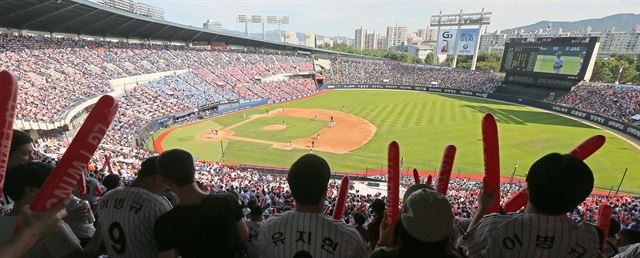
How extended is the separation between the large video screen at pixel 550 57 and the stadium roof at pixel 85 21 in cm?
5205

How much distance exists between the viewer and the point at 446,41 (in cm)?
7756

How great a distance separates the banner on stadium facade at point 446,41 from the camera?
76.4m

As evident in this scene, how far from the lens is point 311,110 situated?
47969mm

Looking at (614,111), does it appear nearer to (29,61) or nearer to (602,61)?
(602,61)

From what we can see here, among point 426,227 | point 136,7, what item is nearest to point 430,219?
point 426,227

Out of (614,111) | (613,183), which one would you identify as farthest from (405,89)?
(613,183)

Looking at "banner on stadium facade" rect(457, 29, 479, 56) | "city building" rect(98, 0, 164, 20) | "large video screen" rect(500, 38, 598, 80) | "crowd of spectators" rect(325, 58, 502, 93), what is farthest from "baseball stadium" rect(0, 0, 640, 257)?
"banner on stadium facade" rect(457, 29, 479, 56)

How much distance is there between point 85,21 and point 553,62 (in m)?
62.8

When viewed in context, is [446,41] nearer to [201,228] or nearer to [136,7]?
[136,7]

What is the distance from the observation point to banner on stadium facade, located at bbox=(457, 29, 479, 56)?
240ft

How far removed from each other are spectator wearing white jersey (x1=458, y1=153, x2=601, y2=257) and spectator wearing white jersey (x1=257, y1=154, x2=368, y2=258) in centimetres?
102

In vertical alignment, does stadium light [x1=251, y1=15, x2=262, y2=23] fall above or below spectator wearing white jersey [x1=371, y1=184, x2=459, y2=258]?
above

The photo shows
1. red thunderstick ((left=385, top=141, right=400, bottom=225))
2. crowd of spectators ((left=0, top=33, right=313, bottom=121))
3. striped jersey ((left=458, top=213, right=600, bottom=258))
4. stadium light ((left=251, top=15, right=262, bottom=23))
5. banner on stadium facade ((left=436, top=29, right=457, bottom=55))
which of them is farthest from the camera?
stadium light ((left=251, top=15, right=262, bottom=23))

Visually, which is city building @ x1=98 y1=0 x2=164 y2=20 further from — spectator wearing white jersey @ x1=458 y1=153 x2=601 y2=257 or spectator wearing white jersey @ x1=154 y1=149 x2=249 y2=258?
spectator wearing white jersey @ x1=458 y1=153 x2=601 y2=257
